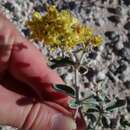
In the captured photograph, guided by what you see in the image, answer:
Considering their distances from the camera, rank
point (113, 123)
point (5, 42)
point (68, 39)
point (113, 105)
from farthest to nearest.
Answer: point (113, 123)
point (5, 42)
point (113, 105)
point (68, 39)

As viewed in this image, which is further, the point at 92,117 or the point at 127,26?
the point at 127,26

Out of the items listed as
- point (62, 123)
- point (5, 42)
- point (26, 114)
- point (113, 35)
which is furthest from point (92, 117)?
point (113, 35)

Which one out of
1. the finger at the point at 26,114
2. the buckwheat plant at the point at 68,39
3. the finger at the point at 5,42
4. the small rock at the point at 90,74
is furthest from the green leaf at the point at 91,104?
the small rock at the point at 90,74

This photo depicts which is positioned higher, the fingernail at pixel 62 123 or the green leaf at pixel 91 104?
the green leaf at pixel 91 104

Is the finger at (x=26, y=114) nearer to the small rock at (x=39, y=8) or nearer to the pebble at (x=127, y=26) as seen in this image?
the small rock at (x=39, y=8)

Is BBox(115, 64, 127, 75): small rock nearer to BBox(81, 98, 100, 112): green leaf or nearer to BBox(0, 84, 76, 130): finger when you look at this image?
BBox(0, 84, 76, 130): finger

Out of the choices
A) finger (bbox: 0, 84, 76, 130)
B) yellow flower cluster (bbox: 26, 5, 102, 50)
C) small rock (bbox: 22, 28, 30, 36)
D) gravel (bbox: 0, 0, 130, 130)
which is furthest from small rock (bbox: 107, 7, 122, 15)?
yellow flower cluster (bbox: 26, 5, 102, 50)

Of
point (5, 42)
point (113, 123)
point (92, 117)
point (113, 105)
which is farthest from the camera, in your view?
point (113, 123)

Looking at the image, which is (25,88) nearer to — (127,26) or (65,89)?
(65,89)
